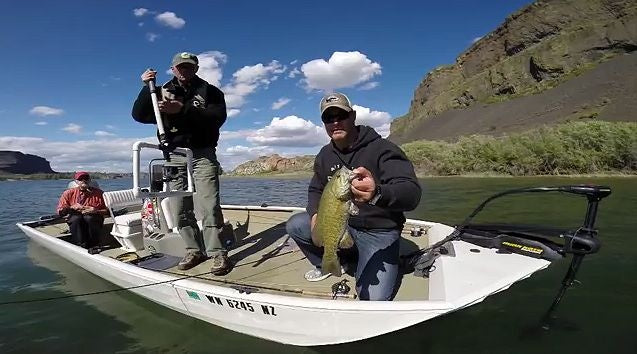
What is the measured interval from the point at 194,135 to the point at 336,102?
104 inches

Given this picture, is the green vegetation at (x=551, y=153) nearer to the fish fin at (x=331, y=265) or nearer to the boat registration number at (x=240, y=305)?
the fish fin at (x=331, y=265)

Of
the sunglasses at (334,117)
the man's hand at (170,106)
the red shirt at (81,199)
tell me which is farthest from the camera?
the red shirt at (81,199)

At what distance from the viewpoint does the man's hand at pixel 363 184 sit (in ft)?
9.83

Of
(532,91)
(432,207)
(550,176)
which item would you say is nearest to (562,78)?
(532,91)

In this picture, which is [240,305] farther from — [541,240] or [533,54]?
[533,54]

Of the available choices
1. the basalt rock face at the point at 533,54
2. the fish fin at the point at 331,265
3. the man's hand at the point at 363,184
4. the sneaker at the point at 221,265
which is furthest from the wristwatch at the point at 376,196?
the basalt rock face at the point at 533,54

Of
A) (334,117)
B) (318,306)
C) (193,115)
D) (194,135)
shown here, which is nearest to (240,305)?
(318,306)

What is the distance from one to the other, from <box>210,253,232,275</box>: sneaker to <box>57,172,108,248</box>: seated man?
3842 mm

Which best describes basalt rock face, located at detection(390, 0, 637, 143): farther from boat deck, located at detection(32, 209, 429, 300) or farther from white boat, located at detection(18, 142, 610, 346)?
white boat, located at detection(18, 142, 610, 346)

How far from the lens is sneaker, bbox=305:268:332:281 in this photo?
4590mm

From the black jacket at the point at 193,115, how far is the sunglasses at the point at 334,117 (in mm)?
2164

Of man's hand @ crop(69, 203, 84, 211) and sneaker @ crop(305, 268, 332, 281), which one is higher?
man's hand @ crop(69, 203, 84, 211)

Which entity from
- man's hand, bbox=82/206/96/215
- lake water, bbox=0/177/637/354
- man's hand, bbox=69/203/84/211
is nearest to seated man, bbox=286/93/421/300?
lake water, bbox=0/177/637/354

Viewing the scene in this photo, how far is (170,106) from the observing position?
4992 millimetres
